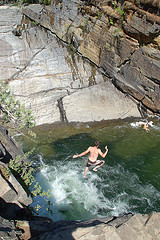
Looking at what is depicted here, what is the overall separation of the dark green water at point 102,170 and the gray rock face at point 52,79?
724 millimetres

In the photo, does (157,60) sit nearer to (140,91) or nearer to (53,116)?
(140,91)

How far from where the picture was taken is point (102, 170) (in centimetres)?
689

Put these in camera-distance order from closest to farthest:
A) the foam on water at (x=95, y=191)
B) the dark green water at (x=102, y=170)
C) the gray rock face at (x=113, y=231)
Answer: the gray rock face at (x=113, y=231)
the foam on water at (x=95, y=191)
the dark green water at (x=102, y=170)

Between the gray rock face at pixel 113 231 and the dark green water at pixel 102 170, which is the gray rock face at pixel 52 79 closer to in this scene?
the dark green water at pixel 102 170

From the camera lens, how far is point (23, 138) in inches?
336

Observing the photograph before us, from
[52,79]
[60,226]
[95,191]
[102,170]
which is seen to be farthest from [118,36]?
[60,226]

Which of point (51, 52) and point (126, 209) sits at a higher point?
point (51, 52)

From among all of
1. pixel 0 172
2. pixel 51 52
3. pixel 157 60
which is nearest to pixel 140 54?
pixel 157 60

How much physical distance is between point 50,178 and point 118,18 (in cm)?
754

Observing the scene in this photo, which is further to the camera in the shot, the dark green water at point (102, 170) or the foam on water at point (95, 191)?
the dark green water at point (102, 170)

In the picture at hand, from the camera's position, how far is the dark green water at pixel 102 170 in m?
5.70

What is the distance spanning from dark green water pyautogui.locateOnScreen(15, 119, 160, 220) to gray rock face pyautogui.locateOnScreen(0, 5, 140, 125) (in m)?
0.72

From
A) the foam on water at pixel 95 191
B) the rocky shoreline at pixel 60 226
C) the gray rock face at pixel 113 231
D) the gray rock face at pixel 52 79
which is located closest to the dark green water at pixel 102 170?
the foam on water at pixel 95 191

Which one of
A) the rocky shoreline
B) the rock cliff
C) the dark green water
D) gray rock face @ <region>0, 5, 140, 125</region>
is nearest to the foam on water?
the dark green water
